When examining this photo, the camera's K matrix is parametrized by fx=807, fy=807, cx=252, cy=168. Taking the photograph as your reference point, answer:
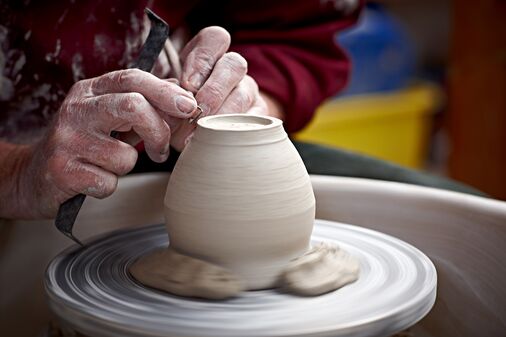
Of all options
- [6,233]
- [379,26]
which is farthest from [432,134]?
[6,233]

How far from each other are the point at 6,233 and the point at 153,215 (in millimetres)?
198

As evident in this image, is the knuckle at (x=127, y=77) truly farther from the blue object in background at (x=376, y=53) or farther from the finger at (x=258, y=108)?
the blue object in background at (x=376, y=53)

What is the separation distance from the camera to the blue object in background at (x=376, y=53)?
2.77m

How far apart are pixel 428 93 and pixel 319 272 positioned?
223 cm

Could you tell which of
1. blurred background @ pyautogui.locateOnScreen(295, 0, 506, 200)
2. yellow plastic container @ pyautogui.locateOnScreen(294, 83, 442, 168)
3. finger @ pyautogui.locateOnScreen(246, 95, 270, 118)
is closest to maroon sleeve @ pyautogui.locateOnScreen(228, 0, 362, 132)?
finger @ pyautogui.locateOnScreen(246, 95, 270, 118)

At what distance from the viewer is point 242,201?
0.81 m

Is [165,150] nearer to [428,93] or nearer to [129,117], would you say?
[129,117]

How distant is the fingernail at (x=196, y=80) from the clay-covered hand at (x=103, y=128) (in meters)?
0.09

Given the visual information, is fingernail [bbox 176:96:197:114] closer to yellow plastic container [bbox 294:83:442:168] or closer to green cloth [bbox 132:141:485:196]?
green cloth [bbox 132:141:485:196]

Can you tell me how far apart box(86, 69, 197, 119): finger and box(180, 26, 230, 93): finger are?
0.34 feet

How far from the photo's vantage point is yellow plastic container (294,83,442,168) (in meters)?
2.69

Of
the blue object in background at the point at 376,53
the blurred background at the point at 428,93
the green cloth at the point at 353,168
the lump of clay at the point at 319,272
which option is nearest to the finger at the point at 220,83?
the lump of clay at the point at 319,272

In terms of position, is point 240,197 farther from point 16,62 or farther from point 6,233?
point 16,62

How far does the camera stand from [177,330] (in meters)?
0.74
